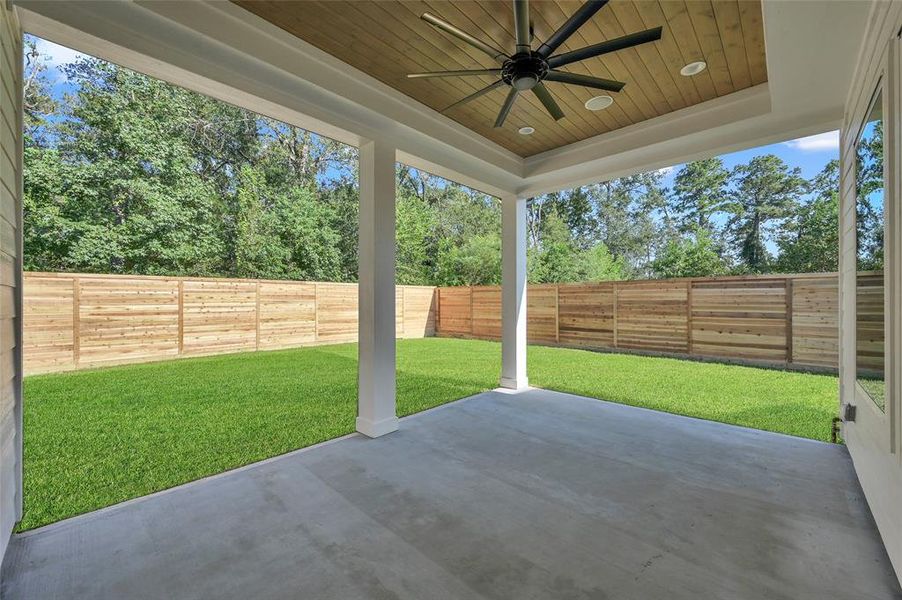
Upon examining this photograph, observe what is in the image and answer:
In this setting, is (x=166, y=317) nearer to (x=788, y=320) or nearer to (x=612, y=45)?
(x=612, y=45)

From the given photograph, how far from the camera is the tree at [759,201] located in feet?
37.2

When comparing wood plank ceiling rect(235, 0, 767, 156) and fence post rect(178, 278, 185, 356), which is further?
fence post rect(178, 278, 185, 356)

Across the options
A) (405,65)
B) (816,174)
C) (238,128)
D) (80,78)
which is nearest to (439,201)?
(238,128)

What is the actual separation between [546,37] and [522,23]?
626 mm

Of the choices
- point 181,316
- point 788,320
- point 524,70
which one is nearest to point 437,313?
point 181,316

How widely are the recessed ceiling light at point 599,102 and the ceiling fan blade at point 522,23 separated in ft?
3.93

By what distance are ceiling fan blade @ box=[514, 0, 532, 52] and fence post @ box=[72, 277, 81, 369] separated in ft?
22.7

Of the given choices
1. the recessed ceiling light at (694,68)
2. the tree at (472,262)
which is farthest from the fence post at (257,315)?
the recessed ceiling light at (694,68)

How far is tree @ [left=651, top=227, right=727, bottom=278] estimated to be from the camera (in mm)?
11773

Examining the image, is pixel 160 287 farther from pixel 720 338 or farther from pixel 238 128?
pixel 720 338

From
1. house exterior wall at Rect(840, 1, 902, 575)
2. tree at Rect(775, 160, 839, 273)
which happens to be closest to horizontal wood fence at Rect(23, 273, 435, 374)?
house exterior wall at Rect(840, 1, 902, 575)

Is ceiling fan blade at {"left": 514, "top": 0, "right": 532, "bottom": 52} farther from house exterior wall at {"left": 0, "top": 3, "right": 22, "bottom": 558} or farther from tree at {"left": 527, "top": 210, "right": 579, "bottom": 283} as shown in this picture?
tree at {"left": 527, "top": 210, "right": 579, "bottom": 283}

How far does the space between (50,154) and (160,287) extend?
423 centimetres

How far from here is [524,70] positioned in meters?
2.08
